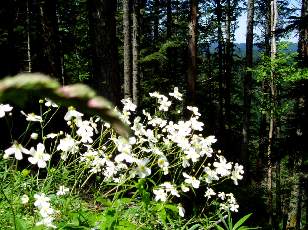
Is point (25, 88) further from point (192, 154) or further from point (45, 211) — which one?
point (192, 154)

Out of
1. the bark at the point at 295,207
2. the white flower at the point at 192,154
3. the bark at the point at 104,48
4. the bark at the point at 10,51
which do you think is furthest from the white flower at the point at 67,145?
the bark at the point at 295,207

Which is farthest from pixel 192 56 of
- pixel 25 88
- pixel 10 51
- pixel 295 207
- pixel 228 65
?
pixel 228 65

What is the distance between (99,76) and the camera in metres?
6.73

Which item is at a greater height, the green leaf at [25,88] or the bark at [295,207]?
the green leaf at [25,88]

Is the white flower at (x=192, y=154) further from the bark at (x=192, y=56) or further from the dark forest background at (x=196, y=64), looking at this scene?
the bark at (x=192, y=56)

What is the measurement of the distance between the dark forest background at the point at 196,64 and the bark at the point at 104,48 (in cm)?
2

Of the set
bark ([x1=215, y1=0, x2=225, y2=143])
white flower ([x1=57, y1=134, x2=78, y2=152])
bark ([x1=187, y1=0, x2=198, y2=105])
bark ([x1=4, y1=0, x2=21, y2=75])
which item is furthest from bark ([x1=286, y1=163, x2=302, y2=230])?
white flower ([x1=57, y1=134, x2=78, y2=152])

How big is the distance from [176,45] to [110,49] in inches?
471

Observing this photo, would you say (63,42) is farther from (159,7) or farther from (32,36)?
(159,7)

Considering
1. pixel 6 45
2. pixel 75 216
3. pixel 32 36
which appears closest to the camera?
pixel 75 216

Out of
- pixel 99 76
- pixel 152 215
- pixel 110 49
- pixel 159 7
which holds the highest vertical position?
pixel 159 7

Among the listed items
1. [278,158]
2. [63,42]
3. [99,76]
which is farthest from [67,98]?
[63,42]

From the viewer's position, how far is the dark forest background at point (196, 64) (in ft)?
25.0

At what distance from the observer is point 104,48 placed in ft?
21.9
